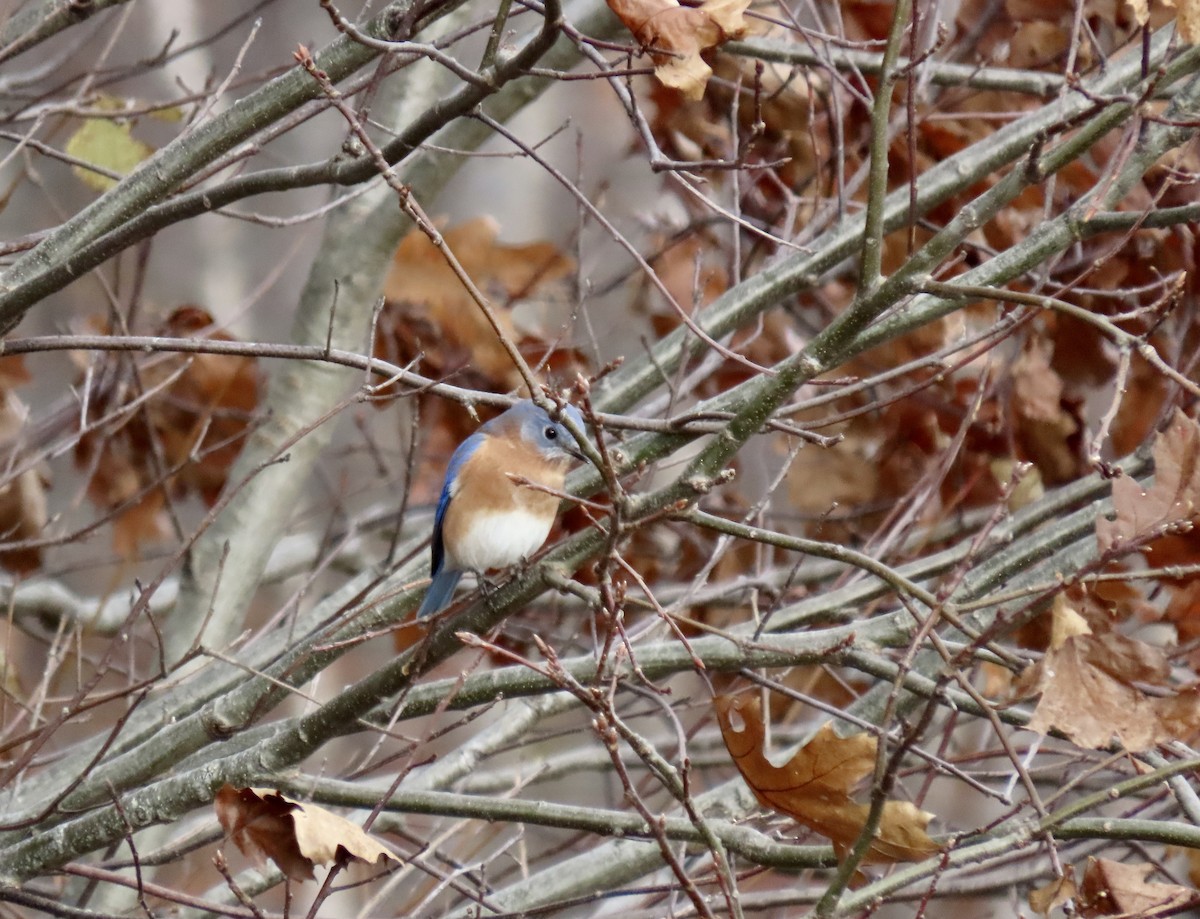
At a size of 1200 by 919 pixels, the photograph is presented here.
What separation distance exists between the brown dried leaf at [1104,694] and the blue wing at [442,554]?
1.50 m

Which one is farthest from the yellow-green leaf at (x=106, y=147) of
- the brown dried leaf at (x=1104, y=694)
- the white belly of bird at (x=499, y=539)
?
the brown dried leaf at (x=1104, y=694)

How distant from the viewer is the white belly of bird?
3.16 m

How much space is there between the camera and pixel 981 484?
14.1 ft

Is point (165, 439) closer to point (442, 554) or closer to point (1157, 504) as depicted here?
point (442, 554)

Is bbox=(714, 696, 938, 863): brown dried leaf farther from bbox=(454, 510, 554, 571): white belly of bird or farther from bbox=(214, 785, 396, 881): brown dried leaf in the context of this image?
bbox=(454, 510, 554, 571): white belly of bird

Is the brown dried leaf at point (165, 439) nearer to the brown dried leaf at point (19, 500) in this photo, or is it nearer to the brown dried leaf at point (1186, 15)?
the brown dried leaf at point (19, 500)

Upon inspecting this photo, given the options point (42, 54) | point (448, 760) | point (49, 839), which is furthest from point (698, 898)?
point (42, 54)

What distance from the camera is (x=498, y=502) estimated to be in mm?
3217

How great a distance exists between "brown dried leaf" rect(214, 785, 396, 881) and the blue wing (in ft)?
3.48

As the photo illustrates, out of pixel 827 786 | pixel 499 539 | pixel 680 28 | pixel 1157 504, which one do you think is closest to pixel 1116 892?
pixel 827 786

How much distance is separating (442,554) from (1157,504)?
6.23ft

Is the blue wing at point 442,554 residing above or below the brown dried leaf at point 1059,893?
above

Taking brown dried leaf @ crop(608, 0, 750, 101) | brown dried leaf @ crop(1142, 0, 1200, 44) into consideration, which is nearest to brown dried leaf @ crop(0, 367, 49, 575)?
brown dried leaf @ crop(608, 0, 750, 101)

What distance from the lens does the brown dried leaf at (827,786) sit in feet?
6.13
